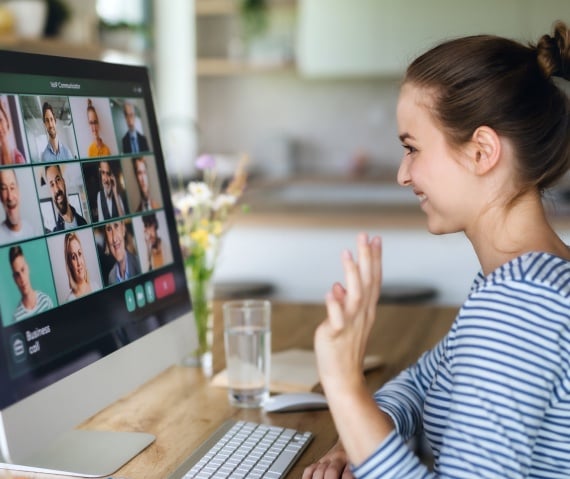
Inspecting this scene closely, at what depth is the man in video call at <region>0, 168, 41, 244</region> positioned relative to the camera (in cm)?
96

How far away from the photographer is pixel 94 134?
119 centimetres

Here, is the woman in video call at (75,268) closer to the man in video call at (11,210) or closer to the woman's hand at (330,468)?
the man in video call at (11,210)

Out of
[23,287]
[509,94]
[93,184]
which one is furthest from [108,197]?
[509,94]

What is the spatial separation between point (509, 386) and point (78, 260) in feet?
1.87

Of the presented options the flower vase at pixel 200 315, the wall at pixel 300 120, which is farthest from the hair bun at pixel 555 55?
the wall at pixel 300 120

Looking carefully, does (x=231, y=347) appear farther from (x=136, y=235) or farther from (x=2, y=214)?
(x=2, y=214)

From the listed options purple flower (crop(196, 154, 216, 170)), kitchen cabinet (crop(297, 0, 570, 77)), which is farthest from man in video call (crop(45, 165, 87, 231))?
kitchen cabinet (crop(297, 0, 570, 77))

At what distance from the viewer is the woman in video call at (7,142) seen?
98 cm

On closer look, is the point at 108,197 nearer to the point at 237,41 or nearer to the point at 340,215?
the point at 340,215

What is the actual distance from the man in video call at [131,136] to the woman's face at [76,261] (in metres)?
0.23

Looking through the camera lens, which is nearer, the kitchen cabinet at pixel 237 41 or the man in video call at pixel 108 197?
the man in video call at pixel 108 197

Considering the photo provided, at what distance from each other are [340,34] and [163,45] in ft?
3.81

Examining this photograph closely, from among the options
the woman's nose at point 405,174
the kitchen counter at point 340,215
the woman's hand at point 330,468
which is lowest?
the kitchen counter at point 340,215

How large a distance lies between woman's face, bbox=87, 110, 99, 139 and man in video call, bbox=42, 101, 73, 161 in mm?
89
